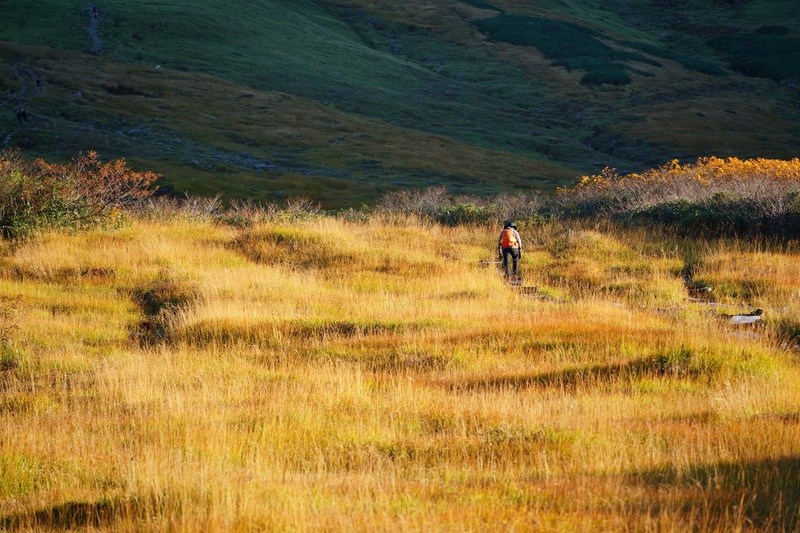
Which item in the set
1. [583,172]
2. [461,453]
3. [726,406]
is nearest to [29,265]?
[461,453]

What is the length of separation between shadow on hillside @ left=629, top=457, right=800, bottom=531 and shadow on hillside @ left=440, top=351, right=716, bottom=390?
10.5 ft

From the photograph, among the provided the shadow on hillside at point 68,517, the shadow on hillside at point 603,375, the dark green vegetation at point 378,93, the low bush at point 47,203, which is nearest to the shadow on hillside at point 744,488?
the shadow on hillside at point 603,375

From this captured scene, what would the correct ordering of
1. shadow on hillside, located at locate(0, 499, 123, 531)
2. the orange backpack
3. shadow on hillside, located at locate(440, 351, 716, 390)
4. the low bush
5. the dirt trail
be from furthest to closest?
the dirt trail
the low bush
the orange backpack
shadow on hillside, located at locate(440, 351, 716, 390)
shadow on hillside, located at locate(0, 499, 123, 531)

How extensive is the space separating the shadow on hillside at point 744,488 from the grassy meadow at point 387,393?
0.02 metres

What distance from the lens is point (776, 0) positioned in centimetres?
17375

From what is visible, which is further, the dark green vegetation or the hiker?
the dark green vegetation

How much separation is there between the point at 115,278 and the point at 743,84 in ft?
395

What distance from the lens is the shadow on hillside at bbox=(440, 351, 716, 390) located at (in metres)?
9.21

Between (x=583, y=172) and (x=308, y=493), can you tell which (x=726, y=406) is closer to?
(x=308, y=493)

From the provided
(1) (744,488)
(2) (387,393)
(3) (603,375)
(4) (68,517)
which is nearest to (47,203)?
(2) (387,393)

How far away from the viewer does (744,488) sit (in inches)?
207

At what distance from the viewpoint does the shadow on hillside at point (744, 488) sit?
4.71m

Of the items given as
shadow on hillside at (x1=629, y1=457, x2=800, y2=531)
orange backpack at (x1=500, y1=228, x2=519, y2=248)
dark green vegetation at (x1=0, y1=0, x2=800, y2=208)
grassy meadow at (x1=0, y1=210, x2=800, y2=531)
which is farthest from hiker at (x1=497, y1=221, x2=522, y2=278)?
dark green vegetation at (x1=0, y1=0, x2=800, y2=208)

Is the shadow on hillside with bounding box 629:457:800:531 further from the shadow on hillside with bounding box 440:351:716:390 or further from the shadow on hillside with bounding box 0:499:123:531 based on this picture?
the shadow on hillside with bounding box 0:499:123:531
